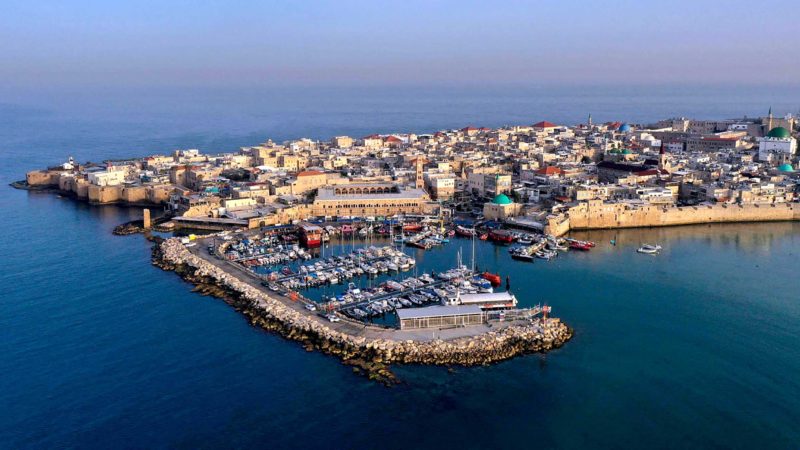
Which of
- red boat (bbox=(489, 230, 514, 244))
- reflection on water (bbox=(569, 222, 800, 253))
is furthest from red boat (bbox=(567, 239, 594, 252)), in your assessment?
red boat (bbox=(489, 230, 514, 244))

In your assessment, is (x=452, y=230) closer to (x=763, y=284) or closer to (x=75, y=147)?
(x=763, y=284)

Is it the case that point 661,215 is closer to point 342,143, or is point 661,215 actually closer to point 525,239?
point 525,239

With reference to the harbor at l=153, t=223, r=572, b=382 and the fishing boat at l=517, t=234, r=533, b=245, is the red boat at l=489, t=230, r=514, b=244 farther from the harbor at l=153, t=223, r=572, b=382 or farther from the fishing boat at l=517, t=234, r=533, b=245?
the harbor at l=153, t=223, r=572, b=382

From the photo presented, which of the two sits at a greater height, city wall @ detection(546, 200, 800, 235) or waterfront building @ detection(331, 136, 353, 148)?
waterfront building @ detection(331, 136, 353, 148)

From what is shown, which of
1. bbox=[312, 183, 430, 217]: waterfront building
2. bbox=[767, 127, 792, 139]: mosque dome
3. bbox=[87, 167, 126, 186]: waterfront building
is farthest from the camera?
bbox=[767, 127, 792, 139]: mosque dome

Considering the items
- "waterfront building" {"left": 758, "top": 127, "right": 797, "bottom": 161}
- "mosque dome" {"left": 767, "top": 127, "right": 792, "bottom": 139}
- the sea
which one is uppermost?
"mosque dome" {"left": 767, "top": 127, "right": 792, "bottom": 139}

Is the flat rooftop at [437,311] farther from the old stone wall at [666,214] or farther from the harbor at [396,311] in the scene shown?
the old stone wall at [666,214]

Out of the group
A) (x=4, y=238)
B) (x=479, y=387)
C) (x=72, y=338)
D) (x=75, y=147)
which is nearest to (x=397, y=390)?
(x=479, y=387)
